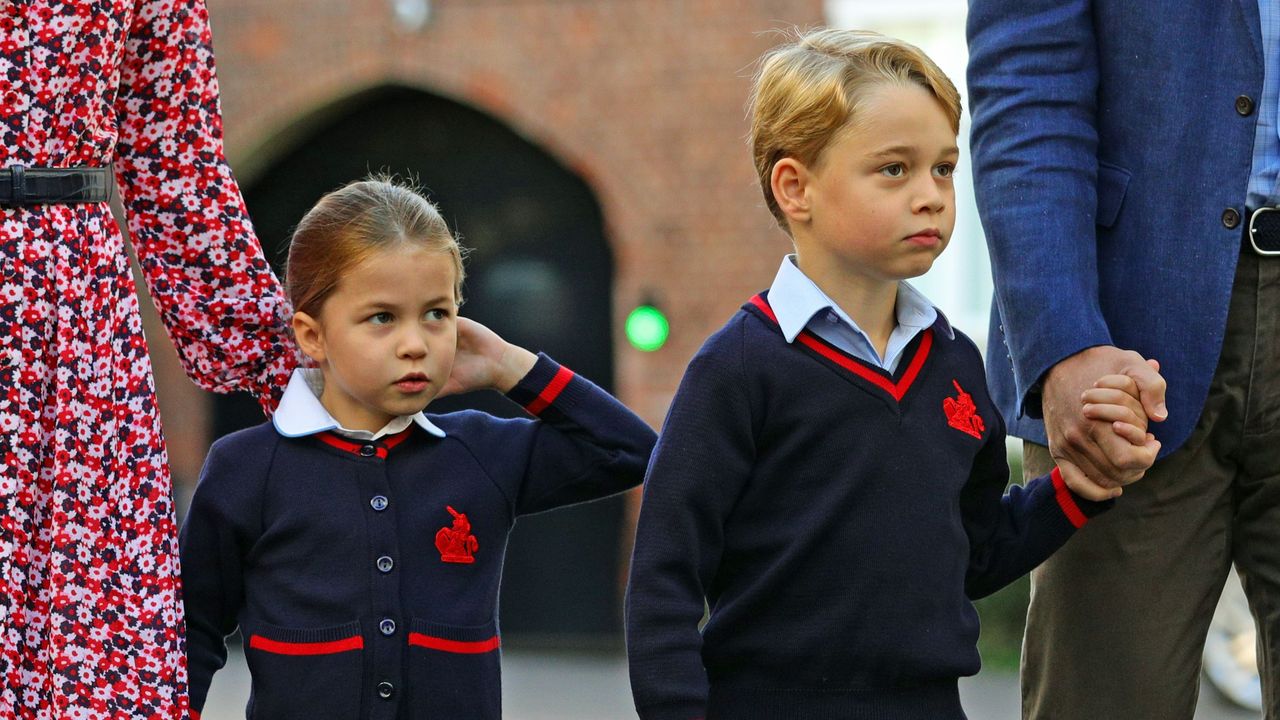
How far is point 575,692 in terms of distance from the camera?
8.39m

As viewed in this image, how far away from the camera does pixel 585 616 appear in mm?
9648

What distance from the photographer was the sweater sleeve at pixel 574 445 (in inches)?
113

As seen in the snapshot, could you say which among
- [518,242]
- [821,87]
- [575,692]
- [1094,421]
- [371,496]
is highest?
[518,242]

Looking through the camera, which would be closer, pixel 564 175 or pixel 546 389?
pixel 546 389

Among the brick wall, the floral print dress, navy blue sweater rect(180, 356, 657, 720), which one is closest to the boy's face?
navy blue sweater rect(180, 356, 657, 720)

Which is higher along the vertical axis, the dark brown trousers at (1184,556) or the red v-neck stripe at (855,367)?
the red v-neck stripe at (855,367)

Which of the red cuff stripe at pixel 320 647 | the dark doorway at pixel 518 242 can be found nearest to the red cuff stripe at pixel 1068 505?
the red cuff stripe at pixel 320 647

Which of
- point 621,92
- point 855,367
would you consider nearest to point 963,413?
point 855,367

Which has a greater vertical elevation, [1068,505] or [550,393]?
[550,393]

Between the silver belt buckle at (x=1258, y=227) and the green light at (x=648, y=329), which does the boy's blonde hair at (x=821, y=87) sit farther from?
the green light at (x=648, y=329)

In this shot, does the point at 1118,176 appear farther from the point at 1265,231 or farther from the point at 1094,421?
the point at 1094,421

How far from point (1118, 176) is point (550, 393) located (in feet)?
3.23

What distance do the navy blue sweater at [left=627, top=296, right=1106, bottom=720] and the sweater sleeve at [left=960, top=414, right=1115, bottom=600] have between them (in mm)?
160

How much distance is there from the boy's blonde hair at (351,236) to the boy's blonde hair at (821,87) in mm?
537
